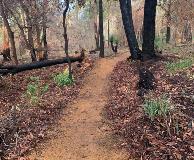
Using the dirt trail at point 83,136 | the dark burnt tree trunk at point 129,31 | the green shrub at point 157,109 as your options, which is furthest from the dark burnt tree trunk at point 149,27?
the green shrub at point 157,109

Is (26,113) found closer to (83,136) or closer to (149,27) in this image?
(83,136)

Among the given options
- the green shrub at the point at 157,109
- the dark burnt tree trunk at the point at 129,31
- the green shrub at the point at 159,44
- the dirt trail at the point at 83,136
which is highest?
the dark burnt tree trunk at the point at 129,31

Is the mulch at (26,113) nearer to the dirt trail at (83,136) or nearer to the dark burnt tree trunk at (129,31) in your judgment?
the dirt trail at (83,136)

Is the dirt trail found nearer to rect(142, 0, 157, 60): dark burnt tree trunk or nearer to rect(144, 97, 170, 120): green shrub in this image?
rect(144, 97, 170, 120): green shrub

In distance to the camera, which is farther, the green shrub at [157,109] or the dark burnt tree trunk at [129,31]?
the dark burnt tree trunk at [129,31]

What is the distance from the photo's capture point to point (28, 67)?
20062 mm

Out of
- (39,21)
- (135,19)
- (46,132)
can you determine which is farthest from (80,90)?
(135,19)

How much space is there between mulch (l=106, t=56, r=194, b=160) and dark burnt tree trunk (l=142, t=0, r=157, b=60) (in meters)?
6.17

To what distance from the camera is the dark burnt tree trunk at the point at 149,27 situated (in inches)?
887

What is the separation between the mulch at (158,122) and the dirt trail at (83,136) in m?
0.35

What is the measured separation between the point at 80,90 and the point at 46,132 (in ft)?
20.6

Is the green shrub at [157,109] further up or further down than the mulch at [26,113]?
further up

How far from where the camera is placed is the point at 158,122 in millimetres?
10164

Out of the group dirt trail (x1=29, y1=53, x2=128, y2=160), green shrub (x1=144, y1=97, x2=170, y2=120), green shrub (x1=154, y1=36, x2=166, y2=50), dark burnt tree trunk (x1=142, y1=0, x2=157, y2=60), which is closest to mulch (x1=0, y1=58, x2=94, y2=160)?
dirt trail (x1=29, y1=53, x2=128, y2=160)
